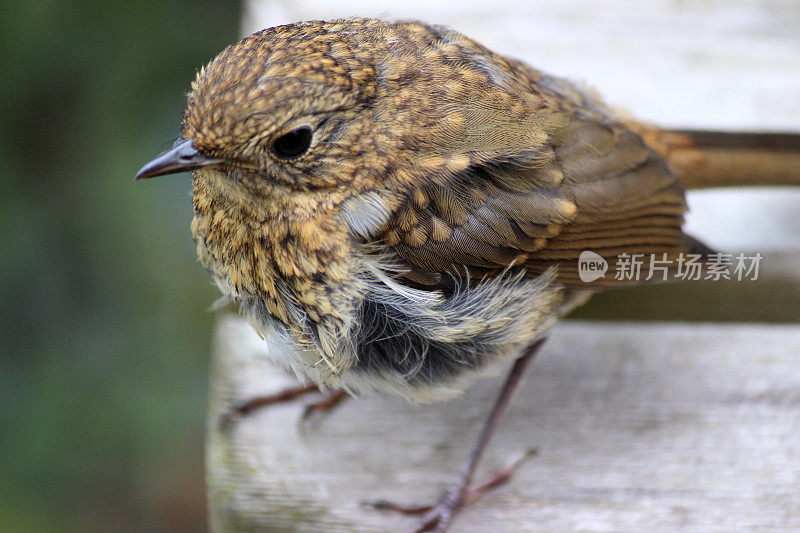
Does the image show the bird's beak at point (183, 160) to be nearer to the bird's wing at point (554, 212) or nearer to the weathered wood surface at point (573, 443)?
the bird's wing at point (554, 212)

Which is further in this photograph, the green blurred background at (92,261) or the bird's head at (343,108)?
the green blurred background at (92,261)

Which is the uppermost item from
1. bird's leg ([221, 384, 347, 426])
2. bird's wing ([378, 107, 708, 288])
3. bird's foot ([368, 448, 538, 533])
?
bird's wing ([378, 107, 708, 288])

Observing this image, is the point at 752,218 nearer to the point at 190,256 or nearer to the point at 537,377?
the point at 537,377

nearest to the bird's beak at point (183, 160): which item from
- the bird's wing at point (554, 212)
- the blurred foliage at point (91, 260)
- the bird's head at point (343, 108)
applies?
the bird's head at point (343, 108)

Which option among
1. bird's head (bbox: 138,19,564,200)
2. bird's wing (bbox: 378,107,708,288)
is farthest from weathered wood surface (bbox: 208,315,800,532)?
bird's head (bbox: 138,19,564,200)

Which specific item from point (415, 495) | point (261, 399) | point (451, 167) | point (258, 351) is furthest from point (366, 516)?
point (451, 167)

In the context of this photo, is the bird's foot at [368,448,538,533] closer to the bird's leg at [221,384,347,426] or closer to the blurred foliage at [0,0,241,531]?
the bird's leg at [221,384,347,426]
